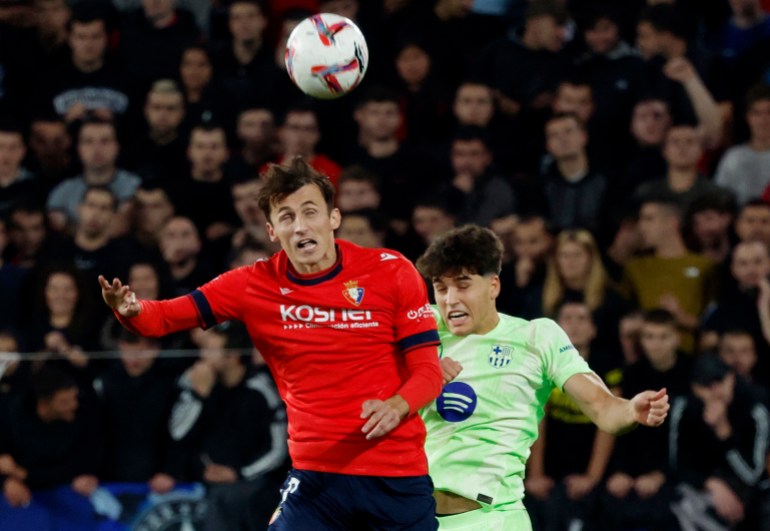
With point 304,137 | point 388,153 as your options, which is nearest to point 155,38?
point 304,137

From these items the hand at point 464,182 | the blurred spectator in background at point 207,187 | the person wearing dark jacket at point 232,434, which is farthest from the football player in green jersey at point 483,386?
the blurred spectator in background at point 207,187

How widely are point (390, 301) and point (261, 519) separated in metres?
3.32

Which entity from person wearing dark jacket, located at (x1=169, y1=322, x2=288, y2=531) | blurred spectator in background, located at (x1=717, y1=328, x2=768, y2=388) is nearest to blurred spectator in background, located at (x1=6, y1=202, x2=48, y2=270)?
person wearing dark jacket, located at (x1=169, y1=322, x2=288, y2=531)

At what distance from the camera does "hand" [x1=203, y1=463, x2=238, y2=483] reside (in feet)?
26.8

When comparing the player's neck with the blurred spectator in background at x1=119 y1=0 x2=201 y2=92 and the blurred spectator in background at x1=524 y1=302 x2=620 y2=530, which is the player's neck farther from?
the blurred spectator in background at x1=119 y1=0 x2=201 y2=92

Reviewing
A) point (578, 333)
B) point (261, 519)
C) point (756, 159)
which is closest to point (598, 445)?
point (578, 333)

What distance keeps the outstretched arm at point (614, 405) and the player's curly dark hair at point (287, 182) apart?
116cm

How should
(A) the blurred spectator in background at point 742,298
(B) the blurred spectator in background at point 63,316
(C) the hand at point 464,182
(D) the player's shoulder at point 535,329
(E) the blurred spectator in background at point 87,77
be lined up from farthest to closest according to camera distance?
(E) the blurred spectator in background at point 87,77 < (C) the hand at point 464,182 < (B) the blurred spectator in background at point 63,316 < (A) the blurred spectator in background at point 742,298 < (D) the player's shoulder at point 535,329

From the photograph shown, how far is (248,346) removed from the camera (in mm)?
8469

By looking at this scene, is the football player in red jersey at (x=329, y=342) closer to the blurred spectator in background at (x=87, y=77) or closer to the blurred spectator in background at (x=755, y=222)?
the blurred spectator in background at (x=755, y=222)

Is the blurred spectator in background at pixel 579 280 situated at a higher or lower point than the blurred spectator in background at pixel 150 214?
lower

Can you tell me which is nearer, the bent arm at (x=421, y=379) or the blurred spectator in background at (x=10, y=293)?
the bent arm at (x=421, y=379)

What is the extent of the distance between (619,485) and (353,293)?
3371 mm

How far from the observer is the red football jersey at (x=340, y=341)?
5051mm
